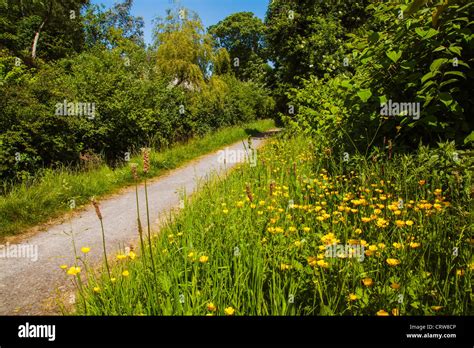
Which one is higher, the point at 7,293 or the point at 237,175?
the point at 237,175

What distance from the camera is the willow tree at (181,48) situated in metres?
14.9

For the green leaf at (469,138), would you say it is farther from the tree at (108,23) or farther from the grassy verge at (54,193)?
the tree at (108,23)

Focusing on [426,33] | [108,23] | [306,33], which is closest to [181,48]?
[306,33]

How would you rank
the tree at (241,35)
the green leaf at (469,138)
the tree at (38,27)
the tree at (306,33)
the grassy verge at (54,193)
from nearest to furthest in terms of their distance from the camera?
the green leaf at (469,138) → the grassy verge at (54,193) → the tree at (306,33) → the tree at (38,27) → the tree at (241,35)

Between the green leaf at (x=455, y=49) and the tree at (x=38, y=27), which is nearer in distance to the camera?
the green leaf at (x=455, y=49)

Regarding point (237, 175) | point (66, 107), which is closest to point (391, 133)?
point (237, 175)

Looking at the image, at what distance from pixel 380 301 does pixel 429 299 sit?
1.26 ft

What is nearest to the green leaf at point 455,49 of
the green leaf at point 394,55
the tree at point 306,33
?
the green leaf at point 394,55

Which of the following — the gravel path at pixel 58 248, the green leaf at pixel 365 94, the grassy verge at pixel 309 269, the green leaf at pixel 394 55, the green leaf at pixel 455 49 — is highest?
the green leaf at pixel 394 55

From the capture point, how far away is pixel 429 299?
1921mm

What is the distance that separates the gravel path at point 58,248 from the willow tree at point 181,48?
9317mm

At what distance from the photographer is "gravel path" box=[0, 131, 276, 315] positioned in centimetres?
313

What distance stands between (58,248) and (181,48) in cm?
1279
